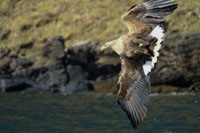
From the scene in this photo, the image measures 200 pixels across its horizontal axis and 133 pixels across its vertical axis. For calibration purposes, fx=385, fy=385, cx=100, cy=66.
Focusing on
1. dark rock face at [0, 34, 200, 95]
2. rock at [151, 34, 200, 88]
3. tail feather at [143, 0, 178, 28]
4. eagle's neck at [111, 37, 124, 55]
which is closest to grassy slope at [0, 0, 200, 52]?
dark rock face at [0, 34, 200, 95]

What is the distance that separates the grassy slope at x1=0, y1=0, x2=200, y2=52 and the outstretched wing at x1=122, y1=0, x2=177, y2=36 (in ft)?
74.2

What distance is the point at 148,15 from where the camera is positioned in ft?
30.1

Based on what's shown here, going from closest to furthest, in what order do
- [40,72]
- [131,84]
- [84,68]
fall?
[131,84]
[40,72]
[84,68]

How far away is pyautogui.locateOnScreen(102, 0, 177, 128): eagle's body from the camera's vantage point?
27.1ft

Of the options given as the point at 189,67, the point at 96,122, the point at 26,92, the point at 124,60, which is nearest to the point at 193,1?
the point at 189,67

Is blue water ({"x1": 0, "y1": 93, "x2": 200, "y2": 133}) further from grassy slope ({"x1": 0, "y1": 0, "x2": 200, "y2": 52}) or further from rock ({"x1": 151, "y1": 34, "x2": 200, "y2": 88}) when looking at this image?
grassy slope ({"x1": 0, "y1": 0, "x2": 200, "y2": 52})

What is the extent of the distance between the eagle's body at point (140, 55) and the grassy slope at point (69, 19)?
2300cm

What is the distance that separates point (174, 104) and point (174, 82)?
281 inches

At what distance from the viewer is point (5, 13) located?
141 ft

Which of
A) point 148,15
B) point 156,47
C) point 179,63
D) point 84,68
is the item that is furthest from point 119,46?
point 84,68

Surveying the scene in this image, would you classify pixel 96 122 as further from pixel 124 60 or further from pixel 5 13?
pixel 5 13

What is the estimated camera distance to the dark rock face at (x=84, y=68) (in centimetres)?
2480

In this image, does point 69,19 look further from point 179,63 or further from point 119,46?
point 119,46

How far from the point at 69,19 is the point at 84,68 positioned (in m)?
11.4
